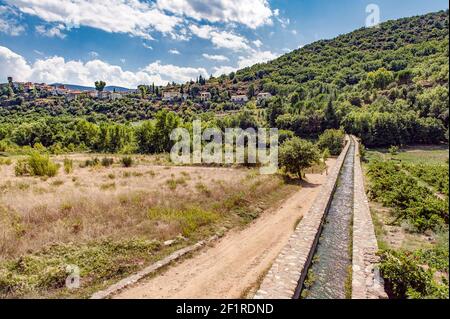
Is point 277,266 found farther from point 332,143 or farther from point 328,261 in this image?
point 332,143

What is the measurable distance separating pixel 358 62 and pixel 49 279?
164 metres

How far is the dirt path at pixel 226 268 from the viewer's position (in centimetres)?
739

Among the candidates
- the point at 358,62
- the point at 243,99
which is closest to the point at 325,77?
the point at 358,62

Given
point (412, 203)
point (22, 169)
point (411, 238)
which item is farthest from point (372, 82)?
point (22, 169)

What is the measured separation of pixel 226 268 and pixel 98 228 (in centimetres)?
524

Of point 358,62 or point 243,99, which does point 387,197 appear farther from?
point 358,62

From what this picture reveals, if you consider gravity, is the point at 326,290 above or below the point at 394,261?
below

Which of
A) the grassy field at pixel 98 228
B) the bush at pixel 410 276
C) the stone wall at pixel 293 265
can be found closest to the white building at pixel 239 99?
the grassy field at pixel 98 228

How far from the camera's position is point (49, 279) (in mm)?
7457

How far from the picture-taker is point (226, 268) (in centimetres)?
887

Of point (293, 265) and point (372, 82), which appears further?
point (372, 82)

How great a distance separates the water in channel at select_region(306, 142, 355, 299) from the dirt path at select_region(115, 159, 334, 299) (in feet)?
4.89
